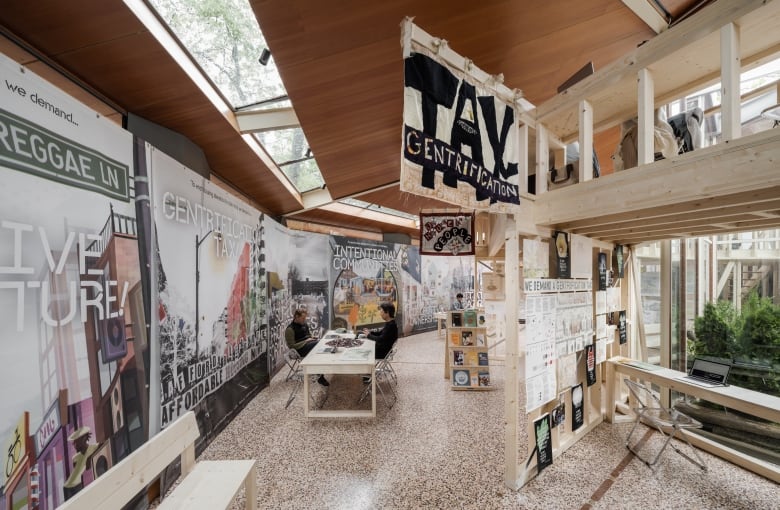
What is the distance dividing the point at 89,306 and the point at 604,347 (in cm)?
503

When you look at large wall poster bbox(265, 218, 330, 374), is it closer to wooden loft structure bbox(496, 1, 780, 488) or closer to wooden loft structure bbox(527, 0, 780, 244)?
wooden loft structure bbox(496, 1, 780, 488)

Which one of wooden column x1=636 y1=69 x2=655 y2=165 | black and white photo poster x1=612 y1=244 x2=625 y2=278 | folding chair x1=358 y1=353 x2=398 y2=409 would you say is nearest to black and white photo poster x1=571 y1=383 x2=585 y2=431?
black and white photo poster x1=612 y1=244 x2=625 y2=278

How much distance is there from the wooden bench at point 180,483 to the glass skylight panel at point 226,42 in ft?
8.62

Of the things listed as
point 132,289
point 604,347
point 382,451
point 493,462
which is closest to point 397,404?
point 382,451

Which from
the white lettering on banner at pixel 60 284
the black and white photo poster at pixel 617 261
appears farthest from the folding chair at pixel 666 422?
the white lettering on banner at pixel 60 284

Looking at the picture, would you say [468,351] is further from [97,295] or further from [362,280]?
[97,295]

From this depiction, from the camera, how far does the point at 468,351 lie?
17.8 ft

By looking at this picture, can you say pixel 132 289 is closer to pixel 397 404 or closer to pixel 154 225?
pixel 154 225

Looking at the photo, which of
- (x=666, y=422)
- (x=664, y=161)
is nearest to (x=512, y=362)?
(x=666, y=422)

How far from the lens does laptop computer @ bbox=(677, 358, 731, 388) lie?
10.6 ft

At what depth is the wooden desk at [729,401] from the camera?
9.09 ft

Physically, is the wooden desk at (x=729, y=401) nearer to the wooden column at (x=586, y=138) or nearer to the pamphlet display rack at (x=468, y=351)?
the pamphlet display rack at (x=468, y=351)

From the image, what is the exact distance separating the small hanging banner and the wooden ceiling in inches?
74.1

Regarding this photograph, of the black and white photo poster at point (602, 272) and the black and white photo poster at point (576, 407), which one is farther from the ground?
the black and white photo poster at point (602, 272)
